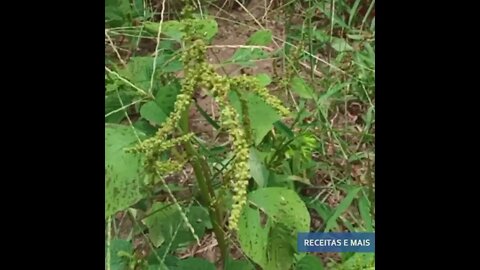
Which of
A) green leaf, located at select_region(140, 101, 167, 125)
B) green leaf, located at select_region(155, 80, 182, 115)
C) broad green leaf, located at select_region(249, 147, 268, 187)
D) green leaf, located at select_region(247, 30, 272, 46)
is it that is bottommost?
broad green leaf, located at select_region(249, 147, 268, 187)

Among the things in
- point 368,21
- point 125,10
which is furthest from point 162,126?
point 368,21

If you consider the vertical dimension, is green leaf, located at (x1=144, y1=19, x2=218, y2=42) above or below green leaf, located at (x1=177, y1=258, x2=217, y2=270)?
above

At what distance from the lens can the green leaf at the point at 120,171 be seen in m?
1.09

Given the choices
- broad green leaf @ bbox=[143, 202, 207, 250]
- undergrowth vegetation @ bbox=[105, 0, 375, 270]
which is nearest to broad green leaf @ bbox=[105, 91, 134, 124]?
undergrowth vegetation @ bbox=[105, 0, 375, 270]

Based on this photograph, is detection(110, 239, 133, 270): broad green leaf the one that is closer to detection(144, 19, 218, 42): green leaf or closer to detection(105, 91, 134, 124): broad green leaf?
detection(105, 91, 134, 124): broad green leaf

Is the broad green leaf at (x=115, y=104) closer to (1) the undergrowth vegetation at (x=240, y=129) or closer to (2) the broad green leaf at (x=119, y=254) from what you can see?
(1) the undergrowth vegetation at (x=240, y=129)

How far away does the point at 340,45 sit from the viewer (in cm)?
118

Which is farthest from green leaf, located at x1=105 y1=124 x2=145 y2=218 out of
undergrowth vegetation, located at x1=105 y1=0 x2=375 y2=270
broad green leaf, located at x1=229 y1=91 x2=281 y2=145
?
broad green leaf, located at x1=229 y1=91 x2=281 y2=145

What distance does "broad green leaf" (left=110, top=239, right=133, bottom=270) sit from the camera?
1.12 m

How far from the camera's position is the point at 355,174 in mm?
1156

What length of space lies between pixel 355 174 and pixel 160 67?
0.86ft

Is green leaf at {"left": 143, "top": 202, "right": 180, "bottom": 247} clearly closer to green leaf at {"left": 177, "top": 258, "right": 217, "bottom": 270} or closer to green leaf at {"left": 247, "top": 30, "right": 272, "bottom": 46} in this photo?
green leaf at {"left": 177, "top": 258, "right": 217, "bottom": 270}

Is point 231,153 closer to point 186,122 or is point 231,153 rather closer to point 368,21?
point 186,122

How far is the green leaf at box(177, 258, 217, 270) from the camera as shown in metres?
1.12
